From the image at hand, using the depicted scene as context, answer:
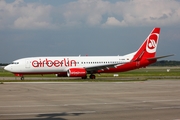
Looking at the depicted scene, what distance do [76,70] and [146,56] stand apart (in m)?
11.1

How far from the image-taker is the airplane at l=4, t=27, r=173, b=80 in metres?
45.0

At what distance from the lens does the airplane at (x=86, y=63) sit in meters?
45.0

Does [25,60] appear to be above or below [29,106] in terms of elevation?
above

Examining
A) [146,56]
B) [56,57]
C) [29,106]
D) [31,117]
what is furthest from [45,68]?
[31,117]

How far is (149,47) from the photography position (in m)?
49.2

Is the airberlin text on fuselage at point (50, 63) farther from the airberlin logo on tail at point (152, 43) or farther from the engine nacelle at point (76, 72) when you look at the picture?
the airberlin logo on tail at point (152, 43)

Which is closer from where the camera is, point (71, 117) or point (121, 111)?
point (71, 117)

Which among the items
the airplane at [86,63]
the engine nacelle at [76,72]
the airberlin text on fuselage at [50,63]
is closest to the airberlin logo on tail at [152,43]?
the airplane at [86,63]

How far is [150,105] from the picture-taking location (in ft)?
51.8

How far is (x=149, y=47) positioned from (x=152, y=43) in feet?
2.70

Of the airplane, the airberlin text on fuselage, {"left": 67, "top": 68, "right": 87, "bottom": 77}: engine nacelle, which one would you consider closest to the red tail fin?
the airplane

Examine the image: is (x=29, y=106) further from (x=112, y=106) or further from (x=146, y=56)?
(x=146, y=56)

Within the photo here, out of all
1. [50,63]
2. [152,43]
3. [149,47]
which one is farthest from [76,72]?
[152,43]

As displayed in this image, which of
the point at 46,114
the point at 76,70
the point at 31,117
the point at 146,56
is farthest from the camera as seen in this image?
the point at 146,56
